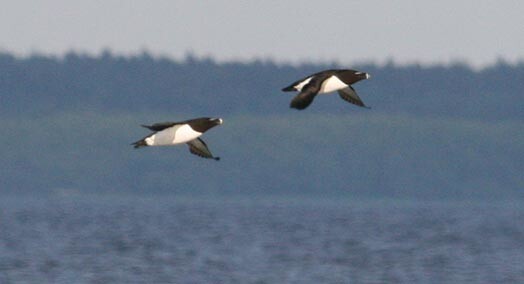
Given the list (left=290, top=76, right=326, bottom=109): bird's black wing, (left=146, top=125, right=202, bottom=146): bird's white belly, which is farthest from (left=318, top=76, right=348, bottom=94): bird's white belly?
(left=146, top=125, right=202, bottom=146): bird's white belly

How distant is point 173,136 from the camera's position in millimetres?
33281

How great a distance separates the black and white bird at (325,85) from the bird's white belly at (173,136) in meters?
2.03

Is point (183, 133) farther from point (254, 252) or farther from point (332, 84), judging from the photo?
point (254, 252)

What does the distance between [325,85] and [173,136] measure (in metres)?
2.98

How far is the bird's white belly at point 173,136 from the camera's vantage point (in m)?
32.8

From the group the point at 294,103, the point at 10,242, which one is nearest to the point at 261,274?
the point at 10,242

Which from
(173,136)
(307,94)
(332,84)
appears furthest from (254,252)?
(307,94)

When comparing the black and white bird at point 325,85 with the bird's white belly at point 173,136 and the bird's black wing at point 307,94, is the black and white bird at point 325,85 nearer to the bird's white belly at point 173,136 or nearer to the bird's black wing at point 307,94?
the bird's black wing at point 307,94

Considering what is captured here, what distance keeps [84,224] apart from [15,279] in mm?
65560

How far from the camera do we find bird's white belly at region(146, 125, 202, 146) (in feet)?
108

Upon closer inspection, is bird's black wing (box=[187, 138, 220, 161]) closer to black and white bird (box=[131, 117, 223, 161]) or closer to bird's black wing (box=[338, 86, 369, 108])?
black and white bird (box=[131, 117, 223, 161])

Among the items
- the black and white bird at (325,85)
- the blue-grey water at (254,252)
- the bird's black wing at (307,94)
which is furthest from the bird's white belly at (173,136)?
the blue-grey water at (254,252)

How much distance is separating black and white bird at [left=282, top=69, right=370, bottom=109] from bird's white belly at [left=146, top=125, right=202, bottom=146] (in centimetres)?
203

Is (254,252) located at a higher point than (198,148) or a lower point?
lower
